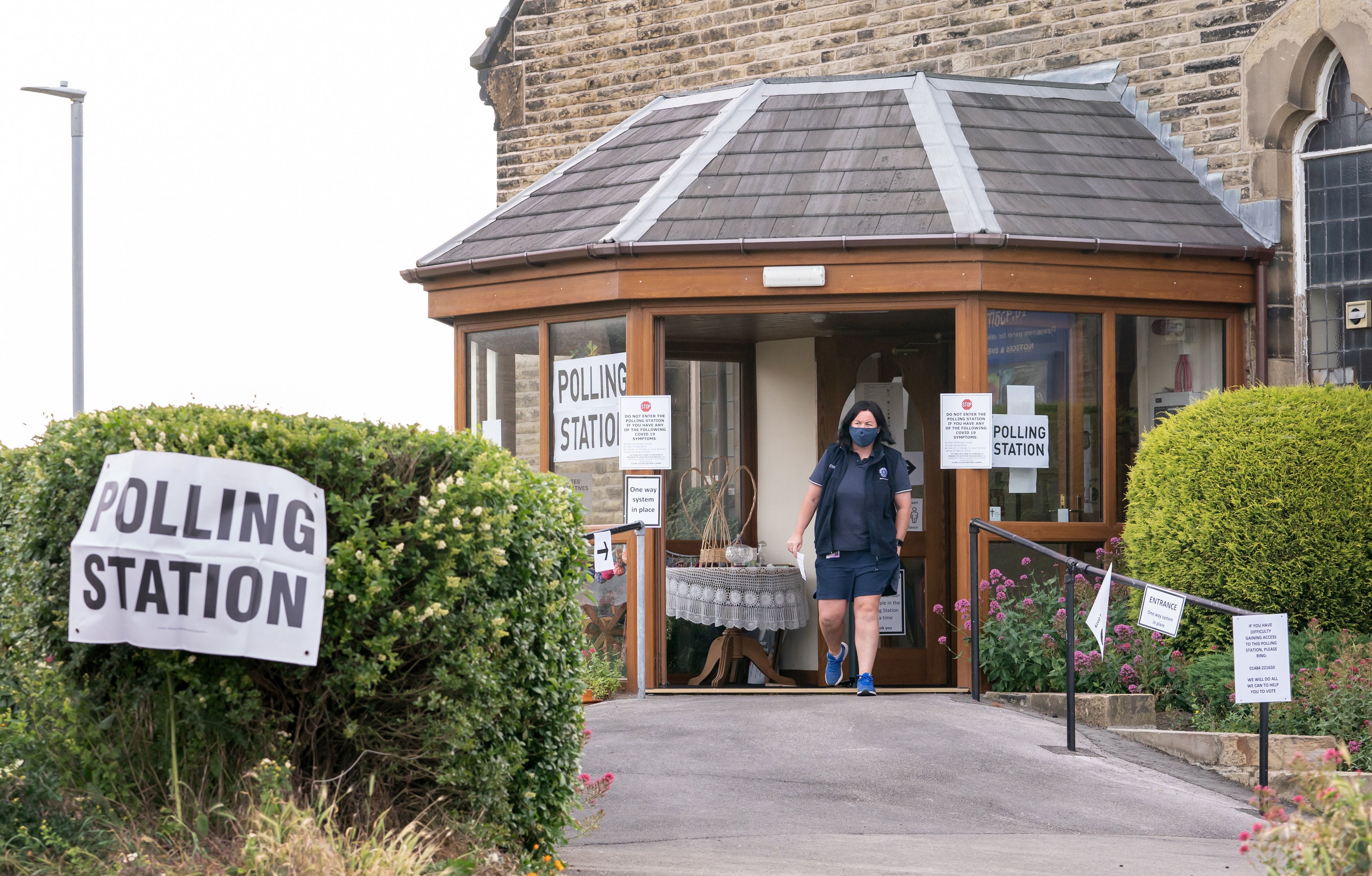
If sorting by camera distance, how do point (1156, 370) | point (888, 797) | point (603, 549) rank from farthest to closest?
point (1156, 370)
point (603, 549)
point (888, 797)

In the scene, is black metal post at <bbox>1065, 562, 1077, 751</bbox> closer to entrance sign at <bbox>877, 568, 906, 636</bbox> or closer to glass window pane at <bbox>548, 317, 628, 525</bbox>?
glass window pane at <bbox>548, 317, 628, 525</bbox>

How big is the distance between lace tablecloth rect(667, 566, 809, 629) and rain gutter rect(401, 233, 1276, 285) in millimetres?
2412

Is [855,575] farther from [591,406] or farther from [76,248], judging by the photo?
[76,248]

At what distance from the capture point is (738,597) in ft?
36.7

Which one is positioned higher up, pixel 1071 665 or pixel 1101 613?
pixel 1101 613

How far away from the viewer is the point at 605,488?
10453 millimetres

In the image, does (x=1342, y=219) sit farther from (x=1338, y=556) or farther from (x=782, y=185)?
(x=782, y=185)

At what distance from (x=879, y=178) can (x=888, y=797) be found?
4.84 meters

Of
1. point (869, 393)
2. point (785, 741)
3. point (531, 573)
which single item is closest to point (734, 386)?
point (869, 393)

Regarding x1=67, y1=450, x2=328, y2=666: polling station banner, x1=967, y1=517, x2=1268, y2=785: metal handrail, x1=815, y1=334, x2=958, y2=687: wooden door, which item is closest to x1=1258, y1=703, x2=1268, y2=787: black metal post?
x1=967, y1=517, x2=1268, y2=785: metal handrail

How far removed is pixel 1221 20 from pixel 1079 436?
11.7 feet

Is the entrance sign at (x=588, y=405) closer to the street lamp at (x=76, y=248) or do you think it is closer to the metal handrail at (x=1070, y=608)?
the metal handrail at (x=1070, y=608)

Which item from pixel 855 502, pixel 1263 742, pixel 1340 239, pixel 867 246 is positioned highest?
pixel 1340 239

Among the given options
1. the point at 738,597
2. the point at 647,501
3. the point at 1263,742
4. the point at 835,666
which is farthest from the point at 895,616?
the point at 1263,742
